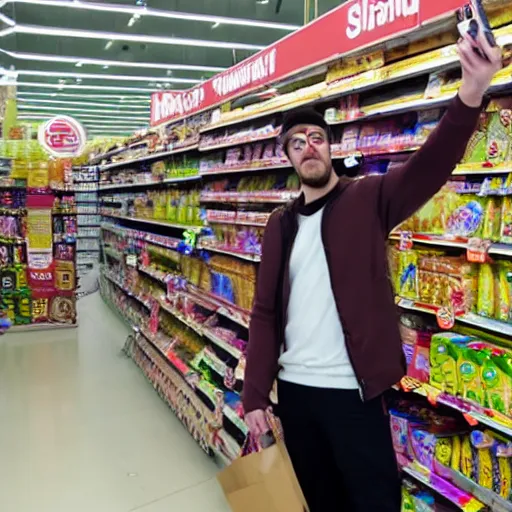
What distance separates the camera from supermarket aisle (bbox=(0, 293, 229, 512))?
11.4 feet

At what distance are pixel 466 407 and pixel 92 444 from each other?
3061 millimetres

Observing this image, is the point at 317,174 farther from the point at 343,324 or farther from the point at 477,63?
the point at 477,63

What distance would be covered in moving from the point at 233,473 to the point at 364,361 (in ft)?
2.11

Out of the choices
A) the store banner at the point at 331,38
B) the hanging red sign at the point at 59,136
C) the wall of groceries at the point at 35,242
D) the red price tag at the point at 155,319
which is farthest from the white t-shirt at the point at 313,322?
the hanging red sign at the point at 59,136

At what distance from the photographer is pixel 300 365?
1.87 meters

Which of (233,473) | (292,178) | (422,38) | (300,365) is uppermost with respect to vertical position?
(422,38)

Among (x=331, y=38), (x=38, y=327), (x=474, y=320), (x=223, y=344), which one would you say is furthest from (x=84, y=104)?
(x=474, y=320)

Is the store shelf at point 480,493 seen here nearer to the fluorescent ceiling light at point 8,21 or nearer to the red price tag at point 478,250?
the red price tag at point 478,250

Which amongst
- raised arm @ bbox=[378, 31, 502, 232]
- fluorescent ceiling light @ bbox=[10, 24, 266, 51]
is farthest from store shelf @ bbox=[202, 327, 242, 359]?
fluorescent ceiling light @ bbox=[10, 24, 266, 51]

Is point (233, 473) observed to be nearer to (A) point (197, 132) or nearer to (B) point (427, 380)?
(B) point (427, 380)

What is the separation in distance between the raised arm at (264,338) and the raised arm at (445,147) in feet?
1.42

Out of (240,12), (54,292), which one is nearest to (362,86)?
(54,292)

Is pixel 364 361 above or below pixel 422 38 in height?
below

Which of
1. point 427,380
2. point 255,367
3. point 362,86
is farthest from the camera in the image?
point 362,86
